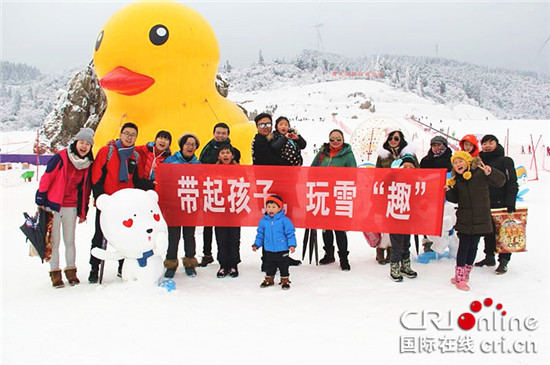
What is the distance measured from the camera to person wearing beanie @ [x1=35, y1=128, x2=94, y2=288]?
424cm

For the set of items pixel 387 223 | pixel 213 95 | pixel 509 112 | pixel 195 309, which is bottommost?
pixel 195 309

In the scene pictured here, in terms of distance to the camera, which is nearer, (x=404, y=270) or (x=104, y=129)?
(x=404, y=270)

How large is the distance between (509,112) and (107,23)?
344 feet

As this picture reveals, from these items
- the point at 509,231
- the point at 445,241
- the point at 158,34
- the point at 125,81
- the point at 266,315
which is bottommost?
the point at 266,315

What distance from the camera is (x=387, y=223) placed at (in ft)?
15.6

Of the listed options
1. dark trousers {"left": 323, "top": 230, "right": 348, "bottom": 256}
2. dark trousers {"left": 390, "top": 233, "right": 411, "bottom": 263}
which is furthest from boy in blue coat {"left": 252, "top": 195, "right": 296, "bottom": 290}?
dark trousers {"left": 390, "top": 233, "right": 411, "bottom": 263}

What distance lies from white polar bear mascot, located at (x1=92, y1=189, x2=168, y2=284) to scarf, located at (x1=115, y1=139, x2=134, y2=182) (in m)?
0.31

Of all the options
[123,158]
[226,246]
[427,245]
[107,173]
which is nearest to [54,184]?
[107,173]

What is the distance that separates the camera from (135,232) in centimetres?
411

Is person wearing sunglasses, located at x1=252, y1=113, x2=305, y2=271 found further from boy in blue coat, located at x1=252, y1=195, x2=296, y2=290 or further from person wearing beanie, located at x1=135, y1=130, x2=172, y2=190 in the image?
person wearing beanie, located at x1=135, y1=130, x2=172, y2=190

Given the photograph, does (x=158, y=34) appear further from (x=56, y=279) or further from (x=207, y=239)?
(x=56, y=279)

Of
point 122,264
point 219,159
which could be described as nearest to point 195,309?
point 122,264

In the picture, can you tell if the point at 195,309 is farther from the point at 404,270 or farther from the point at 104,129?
the point at 104,129

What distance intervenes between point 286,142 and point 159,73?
311 centimetres
